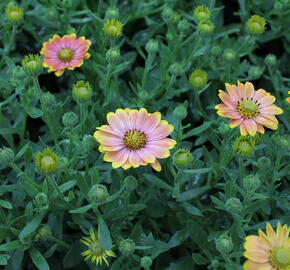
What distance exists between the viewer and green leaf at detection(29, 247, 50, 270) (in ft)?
4.78

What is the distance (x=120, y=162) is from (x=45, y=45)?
2.36ft

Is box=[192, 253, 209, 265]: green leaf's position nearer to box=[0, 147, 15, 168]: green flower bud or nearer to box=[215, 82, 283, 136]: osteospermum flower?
box=[215, 82, 283, 136]: osteospermum flower

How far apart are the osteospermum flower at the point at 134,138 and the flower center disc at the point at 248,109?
21cm

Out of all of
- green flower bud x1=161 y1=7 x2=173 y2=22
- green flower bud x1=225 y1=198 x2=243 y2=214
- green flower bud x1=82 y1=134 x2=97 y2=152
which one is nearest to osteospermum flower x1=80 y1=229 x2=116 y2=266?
green flower bud x1=82 y1=134 x2=97 y2=152

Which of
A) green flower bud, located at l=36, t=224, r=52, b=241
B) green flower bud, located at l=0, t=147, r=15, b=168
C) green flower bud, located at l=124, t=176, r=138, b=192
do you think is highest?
green flower bud, located at l=0, t=147, r=15, b=168

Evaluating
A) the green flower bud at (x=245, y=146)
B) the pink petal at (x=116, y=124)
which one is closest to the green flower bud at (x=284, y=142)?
the green flower bud at (x=245, y=146)

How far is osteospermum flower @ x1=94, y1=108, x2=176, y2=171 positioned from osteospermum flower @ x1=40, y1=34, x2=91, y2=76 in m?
0.42

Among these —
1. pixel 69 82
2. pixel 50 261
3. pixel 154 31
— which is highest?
pixel 154 31

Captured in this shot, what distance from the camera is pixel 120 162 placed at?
1.39 meters

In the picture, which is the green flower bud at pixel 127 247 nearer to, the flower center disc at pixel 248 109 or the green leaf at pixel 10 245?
the green leaf at pixel 10 245

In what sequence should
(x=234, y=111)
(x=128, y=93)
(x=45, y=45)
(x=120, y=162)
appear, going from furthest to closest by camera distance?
(x=128, y=93), (x=45, y=45), (x=234, y=111), (x=120, y=162)

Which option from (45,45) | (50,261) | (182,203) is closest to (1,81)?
(45,45)

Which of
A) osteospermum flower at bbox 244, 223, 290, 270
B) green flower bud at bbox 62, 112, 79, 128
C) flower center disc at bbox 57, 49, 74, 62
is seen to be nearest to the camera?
osteospermum flower at bbox 244, 223, 290, 270

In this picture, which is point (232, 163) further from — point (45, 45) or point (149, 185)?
point (45, 45)
